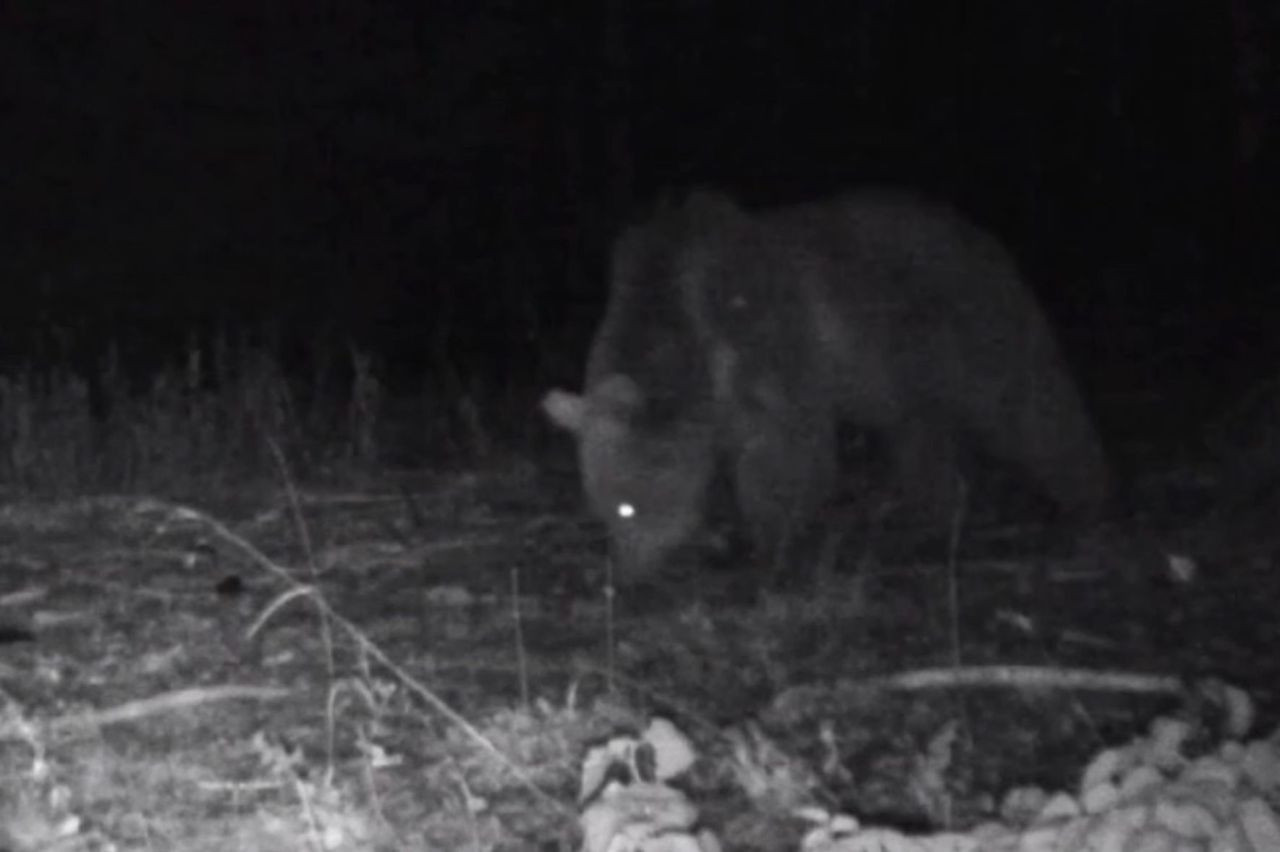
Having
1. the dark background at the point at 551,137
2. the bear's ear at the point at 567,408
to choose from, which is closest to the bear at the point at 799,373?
the bear's ear at the point at 567,408

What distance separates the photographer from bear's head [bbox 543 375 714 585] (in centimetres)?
752

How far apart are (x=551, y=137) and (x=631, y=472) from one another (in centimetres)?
1377

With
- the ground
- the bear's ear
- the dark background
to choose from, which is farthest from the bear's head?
the dark background

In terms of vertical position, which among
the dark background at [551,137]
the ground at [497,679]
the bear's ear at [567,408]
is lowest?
the ground at [497,679]

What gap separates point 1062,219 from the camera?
1988 cm

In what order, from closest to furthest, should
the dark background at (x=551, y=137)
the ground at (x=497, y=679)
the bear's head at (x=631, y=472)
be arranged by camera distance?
the ground at (x=497, y=679)
the bear's head at (x=631, y=472)
the dark background at (x=551, y=137)

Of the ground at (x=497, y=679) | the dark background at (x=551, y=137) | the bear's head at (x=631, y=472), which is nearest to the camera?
the ground at (x=497, y=679)

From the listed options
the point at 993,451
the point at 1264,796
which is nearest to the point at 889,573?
the point at 993,451

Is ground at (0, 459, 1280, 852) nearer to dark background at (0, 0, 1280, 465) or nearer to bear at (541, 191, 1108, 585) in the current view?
bear at (541, 191, 1108, 585)

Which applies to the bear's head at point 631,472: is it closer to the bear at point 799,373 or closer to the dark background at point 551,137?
the bear at point 799,373

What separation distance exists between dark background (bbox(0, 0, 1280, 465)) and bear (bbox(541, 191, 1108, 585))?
26.3 ft

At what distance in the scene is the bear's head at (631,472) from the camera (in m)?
7.52

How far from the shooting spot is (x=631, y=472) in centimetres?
753

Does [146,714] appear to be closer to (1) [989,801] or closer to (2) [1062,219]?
(1) [989,801]
